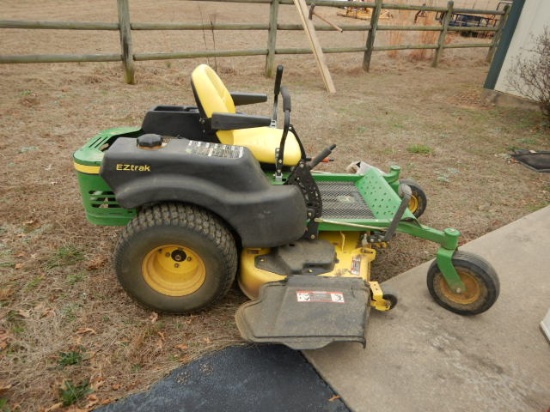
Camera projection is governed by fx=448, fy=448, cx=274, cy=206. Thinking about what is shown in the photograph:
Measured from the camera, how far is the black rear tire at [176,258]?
2119 millimetres

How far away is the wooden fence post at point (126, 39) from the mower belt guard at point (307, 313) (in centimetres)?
524

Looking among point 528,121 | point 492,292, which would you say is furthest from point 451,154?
point 492,292

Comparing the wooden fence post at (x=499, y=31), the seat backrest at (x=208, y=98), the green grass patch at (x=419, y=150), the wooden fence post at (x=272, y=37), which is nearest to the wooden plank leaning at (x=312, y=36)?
the wooden fence post at (x=272, y=37)

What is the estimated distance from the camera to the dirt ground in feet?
6.95

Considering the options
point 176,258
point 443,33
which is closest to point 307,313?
point 176,258

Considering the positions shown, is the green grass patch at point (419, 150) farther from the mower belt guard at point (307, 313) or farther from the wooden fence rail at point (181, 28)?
the wooden fence rail at point (181, 28)

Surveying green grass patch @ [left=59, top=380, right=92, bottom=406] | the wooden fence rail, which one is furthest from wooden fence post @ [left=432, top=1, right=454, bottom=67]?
green grass patch @ [left=59, top=380, right=92, bottom=406]

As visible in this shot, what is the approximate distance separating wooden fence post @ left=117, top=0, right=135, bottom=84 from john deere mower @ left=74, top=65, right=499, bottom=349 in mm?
4106

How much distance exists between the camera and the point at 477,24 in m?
13.5

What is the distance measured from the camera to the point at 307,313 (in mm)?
2090

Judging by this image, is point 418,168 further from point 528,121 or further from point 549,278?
point 528,121

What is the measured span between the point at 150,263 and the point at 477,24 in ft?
46.7

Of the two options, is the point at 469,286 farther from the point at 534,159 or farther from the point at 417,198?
the point at 534,159

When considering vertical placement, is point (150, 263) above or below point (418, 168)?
above
